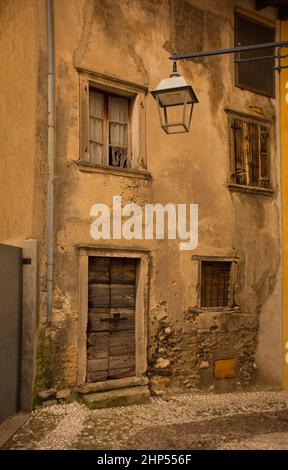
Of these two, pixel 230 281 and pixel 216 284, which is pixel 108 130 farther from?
pixel 230 281

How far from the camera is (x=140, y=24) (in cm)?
793

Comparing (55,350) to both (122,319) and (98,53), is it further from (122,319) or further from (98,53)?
(98,53)

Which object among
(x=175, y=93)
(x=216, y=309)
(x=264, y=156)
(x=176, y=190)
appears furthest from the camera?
(x=264, y=156)

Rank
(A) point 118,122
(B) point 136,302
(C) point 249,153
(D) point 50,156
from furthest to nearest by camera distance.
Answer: (C) point 249,153, (A) point 118,122, (B) point 136,302, (D) point 50,156

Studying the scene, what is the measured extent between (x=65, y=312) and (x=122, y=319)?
3.32 feet

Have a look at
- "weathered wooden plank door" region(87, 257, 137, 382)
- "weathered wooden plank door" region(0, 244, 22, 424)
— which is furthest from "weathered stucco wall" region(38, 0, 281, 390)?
"weathered wooden plank door" region(0, 244, 22, 424)

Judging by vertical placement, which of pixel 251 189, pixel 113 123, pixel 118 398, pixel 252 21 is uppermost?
pixel 252 21

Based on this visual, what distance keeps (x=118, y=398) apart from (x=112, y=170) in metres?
3.38

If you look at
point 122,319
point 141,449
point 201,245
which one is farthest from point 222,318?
point 141,449

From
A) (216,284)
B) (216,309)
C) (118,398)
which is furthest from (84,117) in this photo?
(118,398)

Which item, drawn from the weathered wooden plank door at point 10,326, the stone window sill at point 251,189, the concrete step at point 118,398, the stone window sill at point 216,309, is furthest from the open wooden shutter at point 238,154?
the weathered wooden plank door at point 10,326

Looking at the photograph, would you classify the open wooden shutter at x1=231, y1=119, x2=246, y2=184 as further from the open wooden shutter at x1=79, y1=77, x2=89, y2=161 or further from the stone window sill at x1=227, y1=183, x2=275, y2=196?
Answer: the open wooden shutter at x1=79, y1=77, x2=89, y2=161

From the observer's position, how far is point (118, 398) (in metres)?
7.01

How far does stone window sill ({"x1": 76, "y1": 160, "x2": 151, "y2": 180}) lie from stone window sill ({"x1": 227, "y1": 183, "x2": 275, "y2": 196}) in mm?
1682
